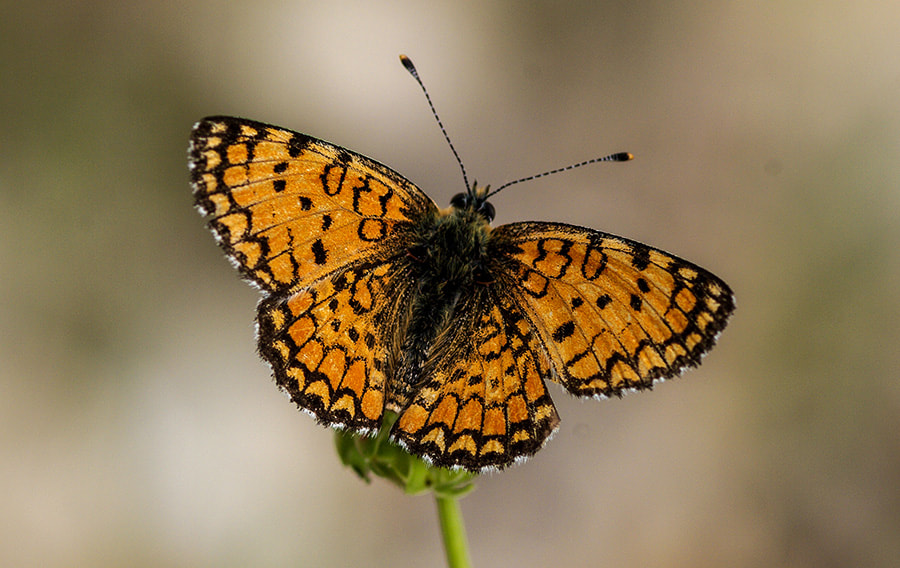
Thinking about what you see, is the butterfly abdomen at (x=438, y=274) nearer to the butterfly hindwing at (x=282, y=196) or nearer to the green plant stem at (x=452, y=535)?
the butterfly hindwing at (x=282, y=196)

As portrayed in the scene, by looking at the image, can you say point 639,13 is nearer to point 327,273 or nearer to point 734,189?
point 734,189

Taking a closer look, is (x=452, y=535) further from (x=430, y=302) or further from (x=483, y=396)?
(x=430, y=302)

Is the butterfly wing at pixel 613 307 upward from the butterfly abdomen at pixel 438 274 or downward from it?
downward

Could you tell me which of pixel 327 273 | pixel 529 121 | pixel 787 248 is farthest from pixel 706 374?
pixel 327 273

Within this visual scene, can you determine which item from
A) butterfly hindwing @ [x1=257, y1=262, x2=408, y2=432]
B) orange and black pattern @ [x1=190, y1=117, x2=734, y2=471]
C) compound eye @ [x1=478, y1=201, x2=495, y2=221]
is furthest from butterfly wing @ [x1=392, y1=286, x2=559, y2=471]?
compound eye @ [x1=478, y1=201, x2=495, y2=221]

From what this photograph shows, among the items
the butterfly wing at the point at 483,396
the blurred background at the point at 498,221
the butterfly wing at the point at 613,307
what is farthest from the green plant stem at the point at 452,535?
the blurred background at the point at 498,221

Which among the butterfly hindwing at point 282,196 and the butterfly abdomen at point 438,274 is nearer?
the butterfly hindwing at point 282,196

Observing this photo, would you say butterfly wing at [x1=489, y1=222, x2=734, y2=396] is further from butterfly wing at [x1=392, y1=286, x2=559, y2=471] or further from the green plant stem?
the green plant stem
